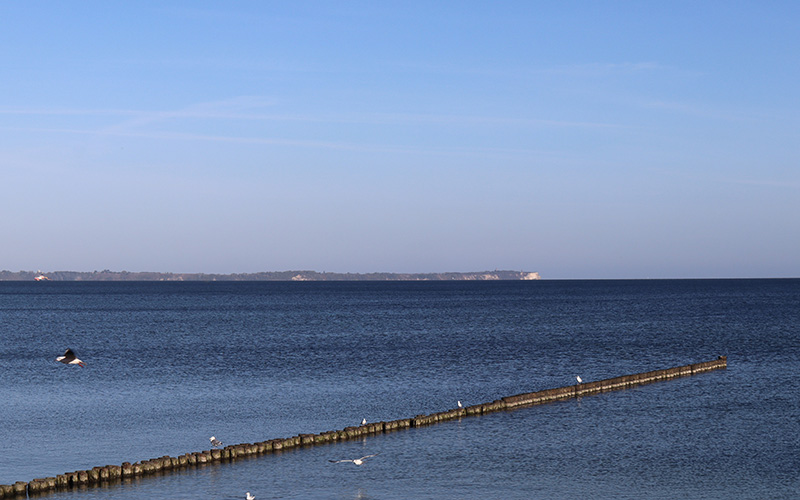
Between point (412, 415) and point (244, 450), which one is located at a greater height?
point (244, 450)

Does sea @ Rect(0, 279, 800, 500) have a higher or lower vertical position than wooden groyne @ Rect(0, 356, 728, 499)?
lower

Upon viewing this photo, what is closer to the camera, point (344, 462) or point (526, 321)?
point (344, 462)

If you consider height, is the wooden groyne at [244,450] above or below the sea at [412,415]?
above

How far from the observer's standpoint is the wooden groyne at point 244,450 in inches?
1021

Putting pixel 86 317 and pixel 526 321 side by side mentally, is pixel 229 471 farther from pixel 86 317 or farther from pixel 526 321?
pixel 86 317

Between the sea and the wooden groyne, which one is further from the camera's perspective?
the sea

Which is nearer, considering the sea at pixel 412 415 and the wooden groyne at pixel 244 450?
the wooden groyne at pixel 244 450

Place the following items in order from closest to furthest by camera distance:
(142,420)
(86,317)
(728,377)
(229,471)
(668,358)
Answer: (229,471) < (142,420) < (728,377) < (668,358) < (86,317)

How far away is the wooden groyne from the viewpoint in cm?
2594

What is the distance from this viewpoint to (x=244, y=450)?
30.5m

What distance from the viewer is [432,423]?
122 feet

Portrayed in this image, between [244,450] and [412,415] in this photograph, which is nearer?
[244,450]

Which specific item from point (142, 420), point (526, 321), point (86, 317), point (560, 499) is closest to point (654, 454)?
point (560, 499)

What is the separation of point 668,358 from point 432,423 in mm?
36875
